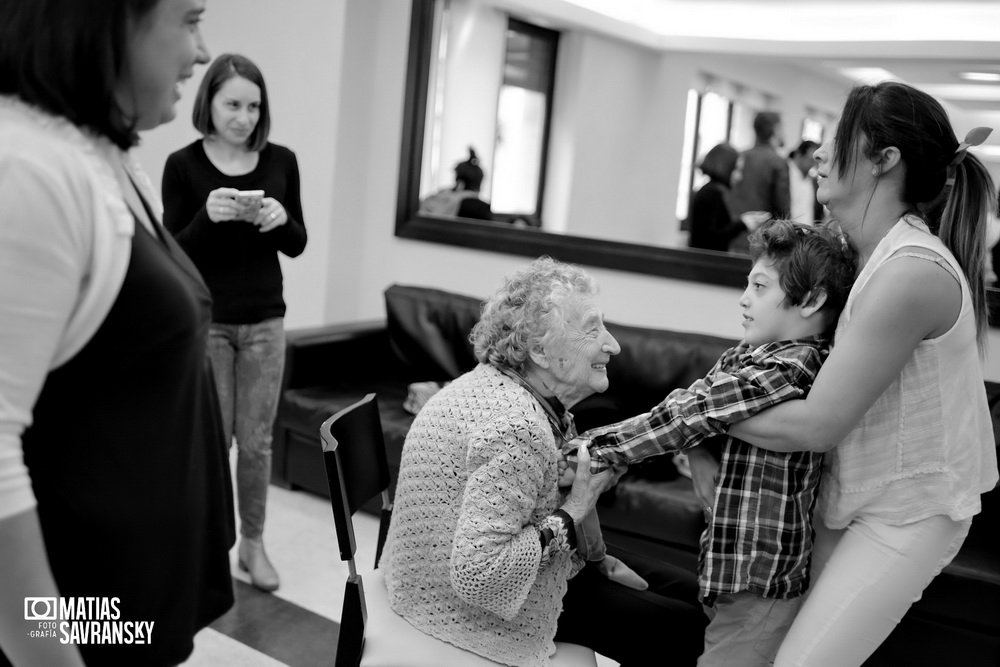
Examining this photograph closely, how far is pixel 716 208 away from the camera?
3.98 meters

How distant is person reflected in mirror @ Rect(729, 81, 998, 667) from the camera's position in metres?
1.42

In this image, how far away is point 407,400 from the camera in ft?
12.0

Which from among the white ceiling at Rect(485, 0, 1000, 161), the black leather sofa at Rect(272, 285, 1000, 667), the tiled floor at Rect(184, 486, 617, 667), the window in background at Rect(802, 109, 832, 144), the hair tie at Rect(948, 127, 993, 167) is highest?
the white ceiling at Rect(485, 0, 1000, 161)

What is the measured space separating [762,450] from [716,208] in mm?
2590

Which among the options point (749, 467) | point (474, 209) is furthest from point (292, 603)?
point (474, 209)

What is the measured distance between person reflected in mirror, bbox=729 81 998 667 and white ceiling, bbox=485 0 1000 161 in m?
1.95

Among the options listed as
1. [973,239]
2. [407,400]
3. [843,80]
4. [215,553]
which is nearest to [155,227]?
[215,553]

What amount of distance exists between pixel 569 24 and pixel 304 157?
1.56 metres

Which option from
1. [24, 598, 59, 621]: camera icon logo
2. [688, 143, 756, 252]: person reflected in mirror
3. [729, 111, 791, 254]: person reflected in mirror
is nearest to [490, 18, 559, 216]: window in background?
[688, 143, 756, 252]: person reflected in mirror

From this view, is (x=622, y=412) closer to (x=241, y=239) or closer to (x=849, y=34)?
(x=241, y=239)

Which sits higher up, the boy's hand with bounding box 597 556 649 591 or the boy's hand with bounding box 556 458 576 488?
the boy's hand with bounding box 556 458 576 488

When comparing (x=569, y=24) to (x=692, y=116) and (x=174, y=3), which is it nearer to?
(x=692, y=116)

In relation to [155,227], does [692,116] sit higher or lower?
higher

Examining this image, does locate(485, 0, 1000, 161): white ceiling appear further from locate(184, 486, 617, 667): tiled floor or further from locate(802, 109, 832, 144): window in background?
locate(184, 486, 617, 667): tiled floor
